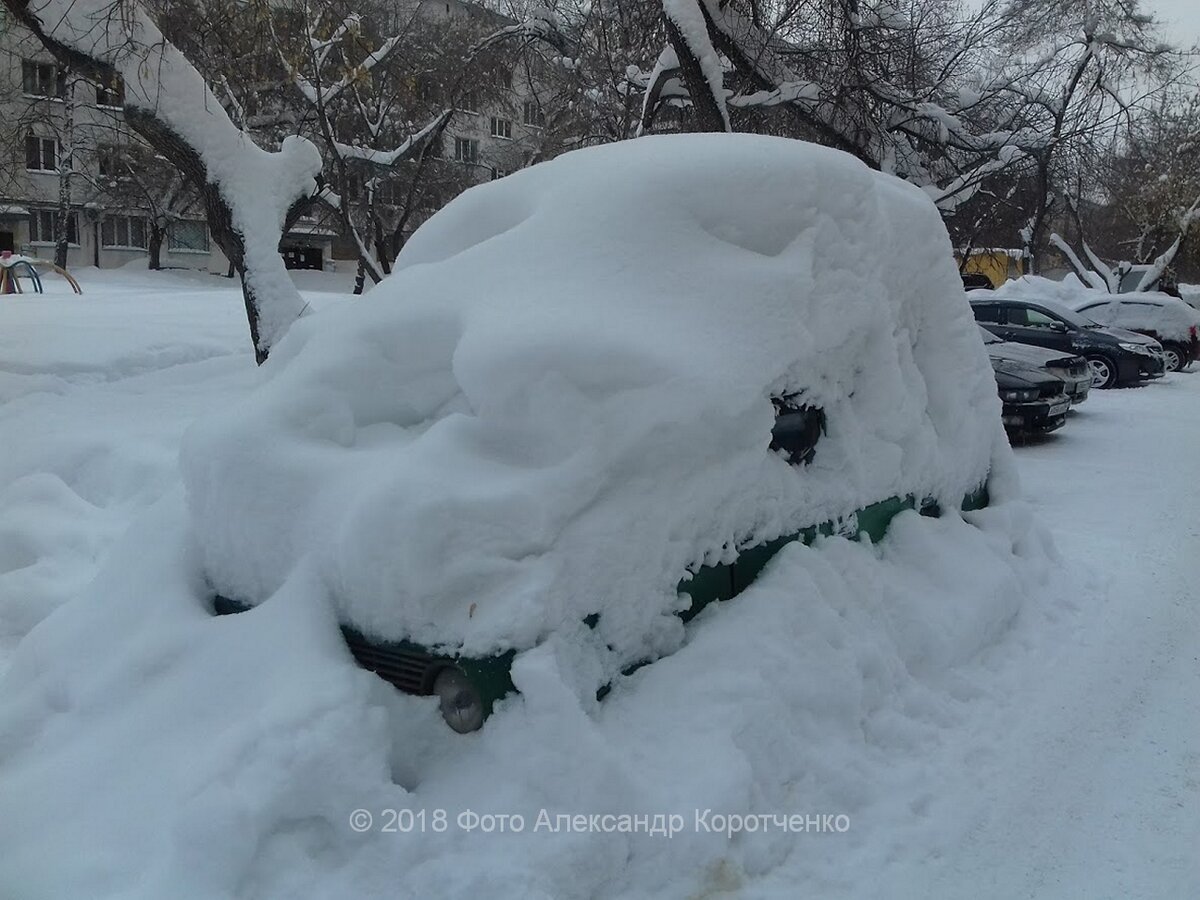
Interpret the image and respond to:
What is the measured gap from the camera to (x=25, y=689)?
3656mm

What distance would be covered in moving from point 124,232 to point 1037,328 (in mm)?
47488

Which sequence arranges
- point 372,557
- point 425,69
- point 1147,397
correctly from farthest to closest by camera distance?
point 425,69, point 1147,397, point 372,557

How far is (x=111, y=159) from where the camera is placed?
1391 inches

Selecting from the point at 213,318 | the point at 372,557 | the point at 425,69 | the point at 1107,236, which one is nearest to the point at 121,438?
the point at 372,557

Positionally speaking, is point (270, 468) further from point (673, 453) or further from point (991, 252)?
point (991, 252)

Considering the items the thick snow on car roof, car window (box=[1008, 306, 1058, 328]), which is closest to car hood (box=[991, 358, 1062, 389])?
car window (box=[1008, 306, 1058, 328])

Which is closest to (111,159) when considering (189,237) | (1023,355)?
(189,237)

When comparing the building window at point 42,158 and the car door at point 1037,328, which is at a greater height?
the car door at point 1037,328

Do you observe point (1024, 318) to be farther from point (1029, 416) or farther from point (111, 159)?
point (111, 159)


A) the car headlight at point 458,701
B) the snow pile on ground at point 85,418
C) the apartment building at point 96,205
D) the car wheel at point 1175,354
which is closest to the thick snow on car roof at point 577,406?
the car headlight at point 458,701

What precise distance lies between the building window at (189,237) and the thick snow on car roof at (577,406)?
50802mm

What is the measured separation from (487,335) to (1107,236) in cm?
5224

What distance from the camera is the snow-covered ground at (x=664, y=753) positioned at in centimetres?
271

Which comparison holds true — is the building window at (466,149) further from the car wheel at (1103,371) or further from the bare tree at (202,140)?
the bare tree at (202,140)
